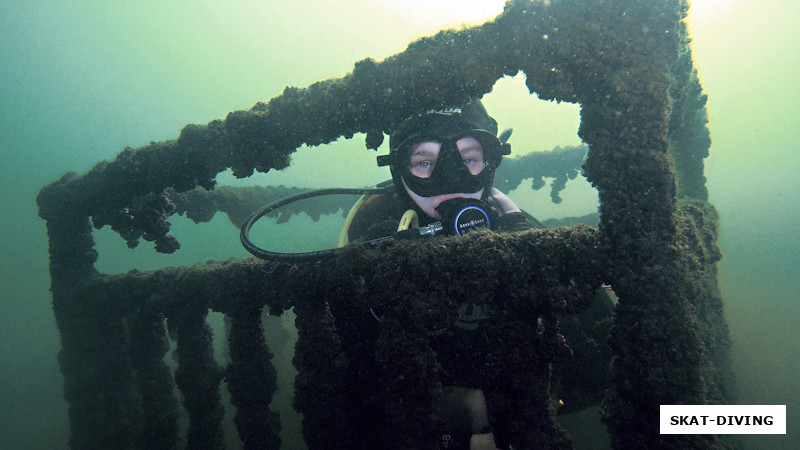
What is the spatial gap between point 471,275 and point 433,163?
2.05 m

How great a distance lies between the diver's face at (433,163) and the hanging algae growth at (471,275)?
111 centimetres

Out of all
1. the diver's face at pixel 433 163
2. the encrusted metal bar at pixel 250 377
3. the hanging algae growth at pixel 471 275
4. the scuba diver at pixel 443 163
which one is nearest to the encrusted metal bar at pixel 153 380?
the hanging algae growth at pixel 471 275

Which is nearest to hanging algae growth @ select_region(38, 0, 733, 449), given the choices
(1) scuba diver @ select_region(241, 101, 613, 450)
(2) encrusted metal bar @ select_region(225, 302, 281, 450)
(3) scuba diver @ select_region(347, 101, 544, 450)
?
(2) encrusted metal bar @ select_region(225, 302, 281, 450)

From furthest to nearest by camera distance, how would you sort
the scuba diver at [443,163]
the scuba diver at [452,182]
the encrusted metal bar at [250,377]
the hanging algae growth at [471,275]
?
the scuba diver at [443,163]
the scuba diver at [452,182]
the encrusted metal bar at [250,377]
the hanging algae growth at [471,275]

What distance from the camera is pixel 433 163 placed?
3.47m

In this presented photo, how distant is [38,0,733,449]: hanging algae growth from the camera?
1.51m

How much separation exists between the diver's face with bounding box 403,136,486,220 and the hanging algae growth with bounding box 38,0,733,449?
1114mm

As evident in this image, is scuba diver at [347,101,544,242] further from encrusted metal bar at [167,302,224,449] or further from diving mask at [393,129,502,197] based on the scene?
encrusted metal bar at [167,302,224,449]

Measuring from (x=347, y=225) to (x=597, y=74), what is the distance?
9.99ft

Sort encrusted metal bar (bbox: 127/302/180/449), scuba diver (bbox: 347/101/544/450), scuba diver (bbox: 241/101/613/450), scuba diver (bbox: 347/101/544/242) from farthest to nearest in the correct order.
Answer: scuba diver (bbox: 347/101/544/242)
encrusted metal bar (bbox: 127/302/180/449)
scuba diver (bbox: 347/101/544/450)
scuba diver (bbox: 241/101/613/450)

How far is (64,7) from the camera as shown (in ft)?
213

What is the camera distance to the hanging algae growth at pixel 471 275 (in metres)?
1.51

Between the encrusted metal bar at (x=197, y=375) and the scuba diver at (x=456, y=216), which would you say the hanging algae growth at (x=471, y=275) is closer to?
the encrusted metal bar at (x=197, y=375)

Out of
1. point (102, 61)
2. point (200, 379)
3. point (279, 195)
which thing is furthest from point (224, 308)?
point (102, 61)
